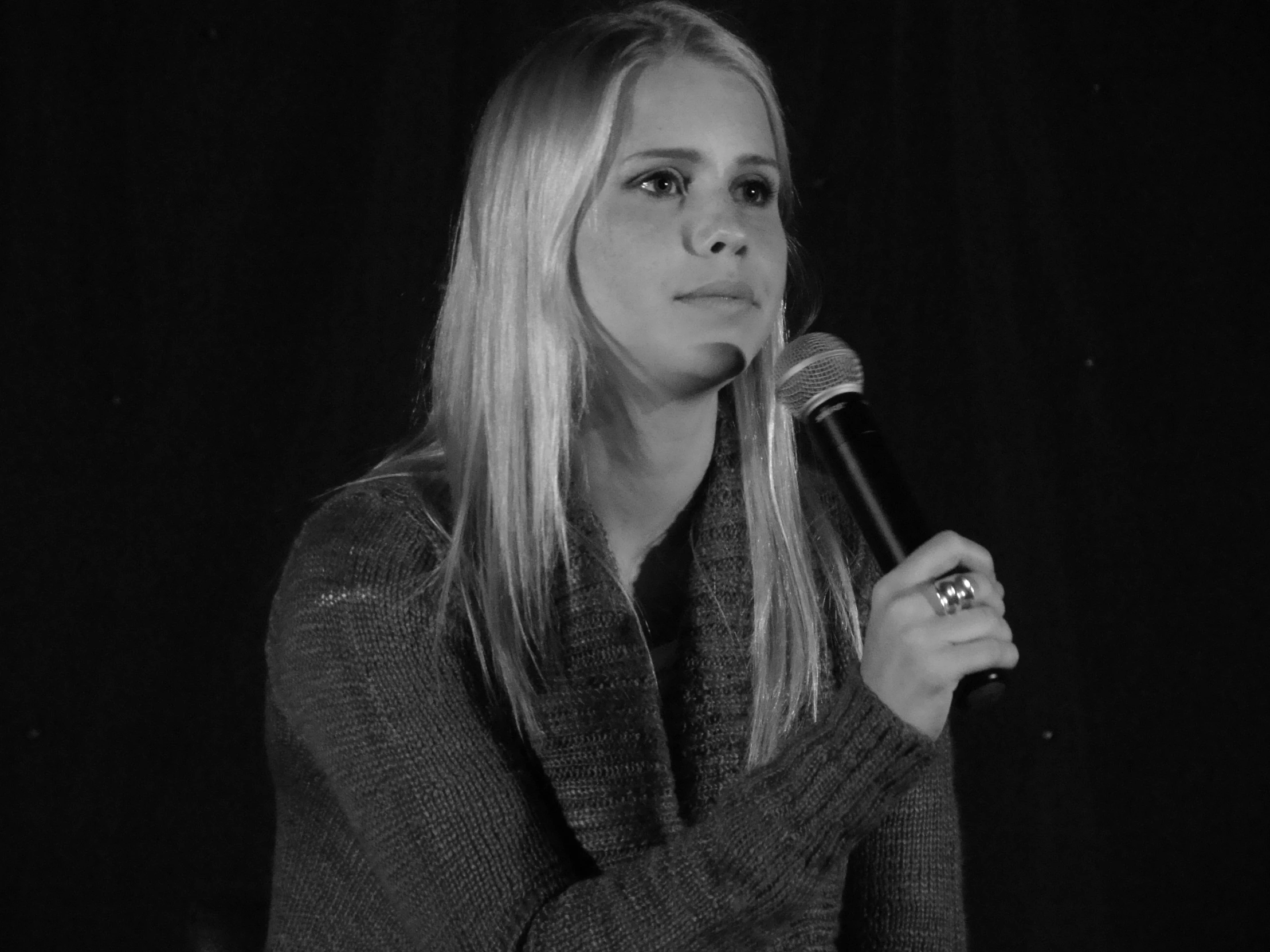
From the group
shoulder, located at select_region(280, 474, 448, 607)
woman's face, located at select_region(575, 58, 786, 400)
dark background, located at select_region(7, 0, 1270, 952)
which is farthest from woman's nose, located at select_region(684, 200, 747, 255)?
dark background, located at select_region(7, 0, 1270, 952)

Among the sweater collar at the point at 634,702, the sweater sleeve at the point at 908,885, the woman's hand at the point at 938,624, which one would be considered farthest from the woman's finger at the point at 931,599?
the sweater sleeve at the point at 908,885

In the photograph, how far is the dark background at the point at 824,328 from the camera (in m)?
1.46

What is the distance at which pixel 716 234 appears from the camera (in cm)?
105

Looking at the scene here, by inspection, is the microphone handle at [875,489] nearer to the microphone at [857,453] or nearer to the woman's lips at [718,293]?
the microphone at [857,453]

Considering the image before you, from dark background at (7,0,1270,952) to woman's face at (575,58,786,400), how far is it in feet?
1.85

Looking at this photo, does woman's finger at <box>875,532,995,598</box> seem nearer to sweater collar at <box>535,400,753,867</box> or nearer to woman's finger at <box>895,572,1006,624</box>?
woman's finger at <box>895,572,1006,624</box>

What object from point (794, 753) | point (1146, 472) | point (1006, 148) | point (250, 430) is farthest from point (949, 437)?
point (794, 753)

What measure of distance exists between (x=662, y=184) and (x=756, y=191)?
0.10 metres

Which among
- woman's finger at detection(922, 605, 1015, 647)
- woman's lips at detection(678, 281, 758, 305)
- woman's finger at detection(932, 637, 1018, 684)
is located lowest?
woman's finger at detection(932, 637, 1018, 684)

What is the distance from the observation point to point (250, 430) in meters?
1.54

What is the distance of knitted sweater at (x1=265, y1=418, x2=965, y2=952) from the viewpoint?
0.82 m

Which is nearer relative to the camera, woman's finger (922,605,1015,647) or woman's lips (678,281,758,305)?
woman's finger (922,605,1015,647)

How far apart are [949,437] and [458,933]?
111cm

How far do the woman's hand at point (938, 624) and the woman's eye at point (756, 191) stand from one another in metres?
0.46
